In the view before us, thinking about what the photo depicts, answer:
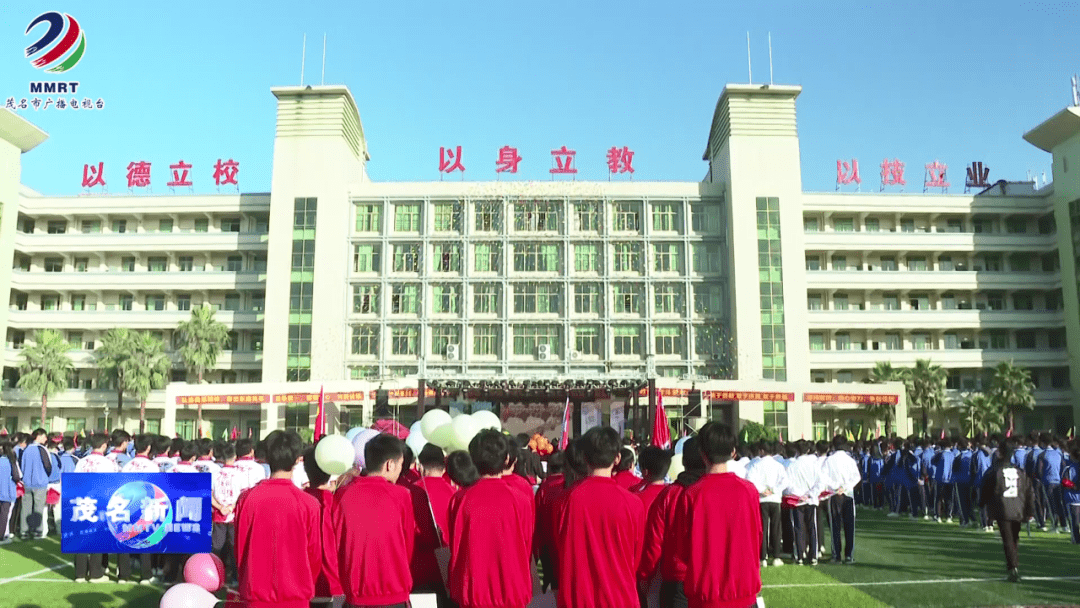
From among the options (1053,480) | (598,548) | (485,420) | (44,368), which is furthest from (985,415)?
(44,368)

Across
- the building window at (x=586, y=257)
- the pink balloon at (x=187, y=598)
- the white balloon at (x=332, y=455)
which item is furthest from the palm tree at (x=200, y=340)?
the white balloon at (x=332, y=455)

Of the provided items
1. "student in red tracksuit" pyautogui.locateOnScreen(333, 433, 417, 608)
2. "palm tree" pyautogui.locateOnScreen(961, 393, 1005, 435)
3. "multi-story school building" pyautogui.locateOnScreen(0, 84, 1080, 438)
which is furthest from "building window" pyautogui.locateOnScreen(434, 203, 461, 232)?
"student in red tracksuit" pyautogui.locateOnScreen(333, 433, 417, 608)

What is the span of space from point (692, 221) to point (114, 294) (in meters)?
36.6

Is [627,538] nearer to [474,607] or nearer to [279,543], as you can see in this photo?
[474,607]

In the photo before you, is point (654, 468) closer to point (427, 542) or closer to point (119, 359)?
point (427, 542)

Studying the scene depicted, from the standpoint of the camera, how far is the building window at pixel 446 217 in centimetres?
5100

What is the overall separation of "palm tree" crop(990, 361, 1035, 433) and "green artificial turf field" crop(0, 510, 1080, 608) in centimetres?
3700

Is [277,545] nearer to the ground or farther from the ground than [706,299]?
nearer to the ground

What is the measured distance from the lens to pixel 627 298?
1982 inches

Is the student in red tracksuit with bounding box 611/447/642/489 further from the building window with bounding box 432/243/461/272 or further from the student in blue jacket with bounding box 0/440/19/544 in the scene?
the building window with bounding box 432/243/461/272

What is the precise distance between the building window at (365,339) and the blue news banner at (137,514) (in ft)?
133

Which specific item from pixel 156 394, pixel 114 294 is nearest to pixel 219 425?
pixel 156 394

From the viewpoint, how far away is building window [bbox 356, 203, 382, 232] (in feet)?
168

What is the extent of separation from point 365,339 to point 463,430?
43128 millimetres
